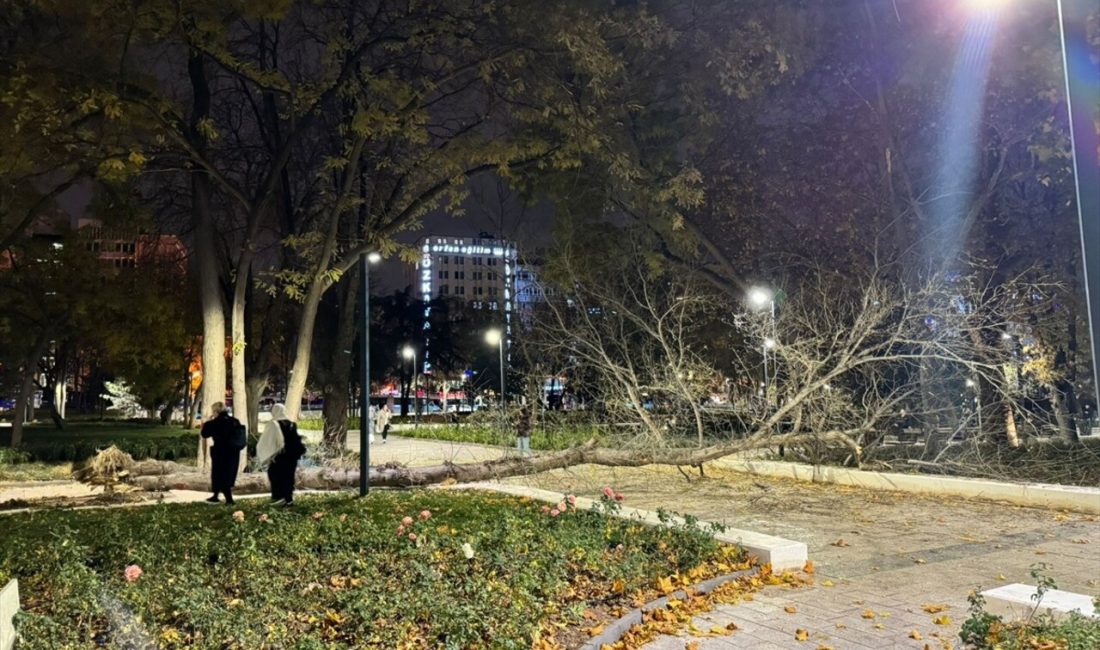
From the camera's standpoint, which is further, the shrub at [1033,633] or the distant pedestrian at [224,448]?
the distant pedestrian at [224,448]

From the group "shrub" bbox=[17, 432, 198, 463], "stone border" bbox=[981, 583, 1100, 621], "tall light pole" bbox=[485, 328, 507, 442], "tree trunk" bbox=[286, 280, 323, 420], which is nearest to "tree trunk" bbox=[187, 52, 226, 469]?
"tree trunk" bbox=[286, 280, 323, 420]

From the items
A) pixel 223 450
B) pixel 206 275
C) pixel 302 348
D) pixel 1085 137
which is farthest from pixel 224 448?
pixel 1085 137

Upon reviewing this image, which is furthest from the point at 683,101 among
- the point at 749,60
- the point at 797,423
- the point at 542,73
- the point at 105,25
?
the point at 105,25

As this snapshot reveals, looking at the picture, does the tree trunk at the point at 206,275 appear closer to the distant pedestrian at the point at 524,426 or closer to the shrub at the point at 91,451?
the shrub at the point at 91,451

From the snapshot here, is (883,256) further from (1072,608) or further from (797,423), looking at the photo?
(1072,608)

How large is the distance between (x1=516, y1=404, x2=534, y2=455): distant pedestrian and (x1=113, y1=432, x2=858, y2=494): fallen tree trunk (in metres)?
4.91

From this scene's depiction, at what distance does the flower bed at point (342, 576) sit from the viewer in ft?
14.6

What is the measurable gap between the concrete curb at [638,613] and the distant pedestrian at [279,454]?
6.35 metres

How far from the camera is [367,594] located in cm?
503

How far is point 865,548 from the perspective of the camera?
8164 millimetres

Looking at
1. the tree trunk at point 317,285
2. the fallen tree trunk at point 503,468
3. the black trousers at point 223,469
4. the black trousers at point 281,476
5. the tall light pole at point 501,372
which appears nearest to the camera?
the black trousers at point 281,476

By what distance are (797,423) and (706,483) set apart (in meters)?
2.03

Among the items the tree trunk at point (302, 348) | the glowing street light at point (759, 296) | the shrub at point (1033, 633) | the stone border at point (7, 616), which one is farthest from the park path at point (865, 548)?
the glowing street light at point (759, 296)

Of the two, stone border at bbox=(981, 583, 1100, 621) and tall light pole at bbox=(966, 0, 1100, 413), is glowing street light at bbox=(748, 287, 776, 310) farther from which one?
tall light pole at bbox=(966, 0, 1100, 413)
